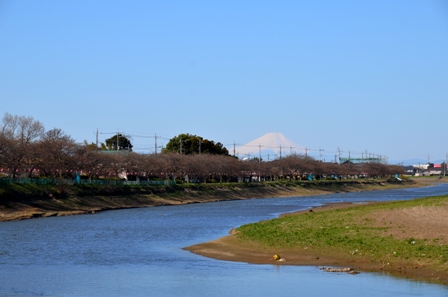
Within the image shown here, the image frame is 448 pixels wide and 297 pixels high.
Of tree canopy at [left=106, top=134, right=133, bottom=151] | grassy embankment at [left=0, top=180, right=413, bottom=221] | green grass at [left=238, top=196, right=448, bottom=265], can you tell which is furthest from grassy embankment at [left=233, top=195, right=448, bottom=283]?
tree canopy at [left=106, top=134, right=133, bottom=151]

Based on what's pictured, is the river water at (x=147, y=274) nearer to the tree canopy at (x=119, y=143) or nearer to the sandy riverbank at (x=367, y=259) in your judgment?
the sandy riverbank at (x=367, y=259)

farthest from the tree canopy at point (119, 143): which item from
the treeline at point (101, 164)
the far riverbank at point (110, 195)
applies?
the far riverbank at point (110, 195)

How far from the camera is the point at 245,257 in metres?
31.7

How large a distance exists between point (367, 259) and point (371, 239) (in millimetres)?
2820

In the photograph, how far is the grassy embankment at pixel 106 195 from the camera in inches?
2499

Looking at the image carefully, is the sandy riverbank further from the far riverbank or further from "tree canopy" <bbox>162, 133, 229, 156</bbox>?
"tree canopy" <bbox>162, 133, 229, 156</bbox>

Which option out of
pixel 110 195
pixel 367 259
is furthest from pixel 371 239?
pixel 110 195

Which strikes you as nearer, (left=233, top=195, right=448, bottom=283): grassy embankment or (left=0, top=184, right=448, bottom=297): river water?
(left=0, top=184, right=448, bottom=297): river water

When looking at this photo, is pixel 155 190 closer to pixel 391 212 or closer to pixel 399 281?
pixel 391 212

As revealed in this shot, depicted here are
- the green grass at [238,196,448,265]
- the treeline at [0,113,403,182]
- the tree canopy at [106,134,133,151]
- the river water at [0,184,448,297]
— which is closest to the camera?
the river water at [0,184,448,297]

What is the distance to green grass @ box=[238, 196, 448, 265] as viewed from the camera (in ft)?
90.2

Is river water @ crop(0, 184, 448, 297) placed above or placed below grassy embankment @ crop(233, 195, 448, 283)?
below

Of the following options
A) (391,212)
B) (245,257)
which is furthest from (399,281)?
(391,212)

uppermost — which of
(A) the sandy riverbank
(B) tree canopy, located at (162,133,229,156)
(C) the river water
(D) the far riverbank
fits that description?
(B) tree canopy, located at (162,133,229,156)
